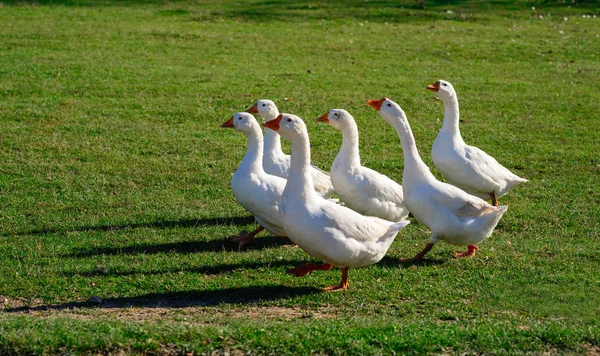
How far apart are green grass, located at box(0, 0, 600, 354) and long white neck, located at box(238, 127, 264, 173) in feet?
2.69

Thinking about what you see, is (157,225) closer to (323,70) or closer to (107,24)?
(323,70)

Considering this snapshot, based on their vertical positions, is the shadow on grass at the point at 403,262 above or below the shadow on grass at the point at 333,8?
below

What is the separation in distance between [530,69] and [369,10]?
7194 millimetres

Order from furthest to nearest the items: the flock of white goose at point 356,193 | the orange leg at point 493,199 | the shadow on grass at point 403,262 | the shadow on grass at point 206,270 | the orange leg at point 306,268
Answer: the orange leg at point 493,199
the shadow on grass at point 403,262
the shadow on grass at point 206,270
the orange leg at point 306,268
the flock of white goose at point 356,193

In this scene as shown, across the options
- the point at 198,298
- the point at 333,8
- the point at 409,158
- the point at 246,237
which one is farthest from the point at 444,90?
the point at 333,8

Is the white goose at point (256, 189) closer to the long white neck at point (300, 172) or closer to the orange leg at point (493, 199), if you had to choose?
the long white neck at point (300, 172)

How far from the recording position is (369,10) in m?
24.3

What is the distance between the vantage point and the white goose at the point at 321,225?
7.16 meters

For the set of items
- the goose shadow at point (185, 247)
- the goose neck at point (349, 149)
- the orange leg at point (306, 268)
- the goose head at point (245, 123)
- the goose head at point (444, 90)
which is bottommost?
the goose shadow at point (185, 247)

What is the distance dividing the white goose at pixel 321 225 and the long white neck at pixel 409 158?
89 cm

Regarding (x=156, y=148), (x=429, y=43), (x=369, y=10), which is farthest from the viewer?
(x=369, y=10)

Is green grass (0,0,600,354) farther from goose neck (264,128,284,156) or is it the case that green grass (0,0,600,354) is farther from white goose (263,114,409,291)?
goose neck (264,128,284,156)


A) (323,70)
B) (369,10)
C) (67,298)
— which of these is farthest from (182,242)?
(369,10)

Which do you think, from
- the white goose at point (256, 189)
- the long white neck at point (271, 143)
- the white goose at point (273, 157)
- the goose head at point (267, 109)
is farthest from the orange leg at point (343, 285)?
the goose head at point (267, 109)
